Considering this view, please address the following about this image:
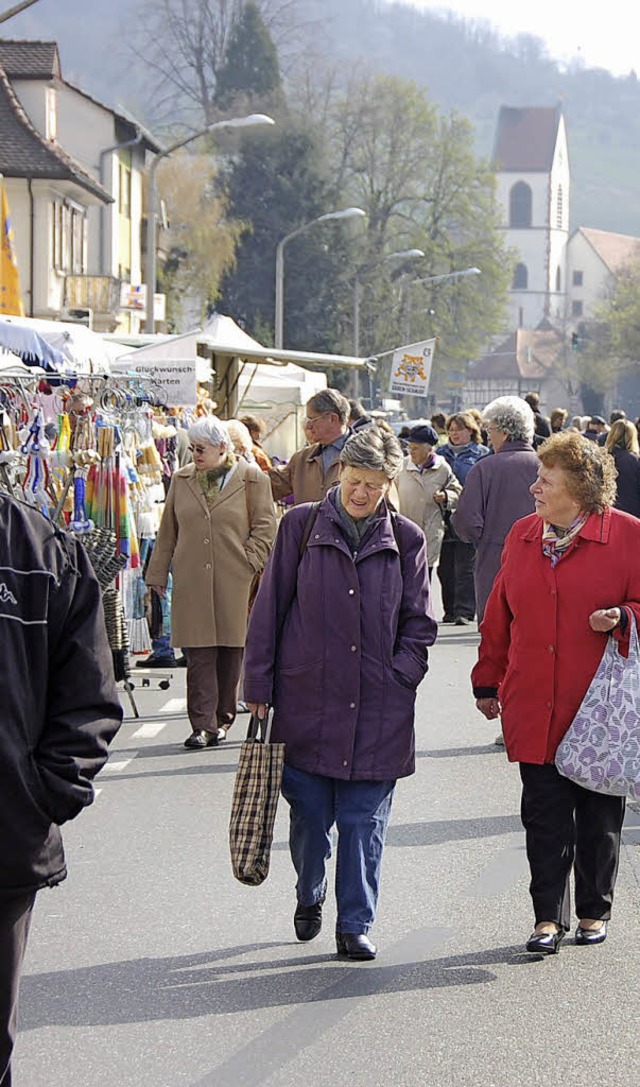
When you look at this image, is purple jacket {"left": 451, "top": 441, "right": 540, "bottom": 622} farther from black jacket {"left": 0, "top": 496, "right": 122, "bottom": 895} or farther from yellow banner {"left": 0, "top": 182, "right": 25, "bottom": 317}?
yellow banner {"left": 0, "top": 182, "right": 25, "bottom": 317}

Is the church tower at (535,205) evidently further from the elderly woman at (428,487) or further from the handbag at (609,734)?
the handbag at (609,734)

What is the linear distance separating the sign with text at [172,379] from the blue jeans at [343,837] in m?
9.12

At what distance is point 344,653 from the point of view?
6.27 m

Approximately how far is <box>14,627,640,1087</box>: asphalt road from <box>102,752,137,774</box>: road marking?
3.01 ft

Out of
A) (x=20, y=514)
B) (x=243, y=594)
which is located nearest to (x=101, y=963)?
(x=20, y=514)

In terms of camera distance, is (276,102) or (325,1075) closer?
(325,1075)

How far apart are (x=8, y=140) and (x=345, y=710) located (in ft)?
128

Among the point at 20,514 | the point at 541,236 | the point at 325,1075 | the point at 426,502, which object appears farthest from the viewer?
the point at 541,236

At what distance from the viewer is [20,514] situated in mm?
3695

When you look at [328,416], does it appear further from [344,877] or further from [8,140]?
[8,140]

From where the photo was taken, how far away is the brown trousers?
10.5 m

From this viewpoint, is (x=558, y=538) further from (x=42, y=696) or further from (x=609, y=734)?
(x=42, y=696)

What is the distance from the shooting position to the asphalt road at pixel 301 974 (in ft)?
16.6

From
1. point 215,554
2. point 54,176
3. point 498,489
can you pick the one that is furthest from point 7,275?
point 54,176
